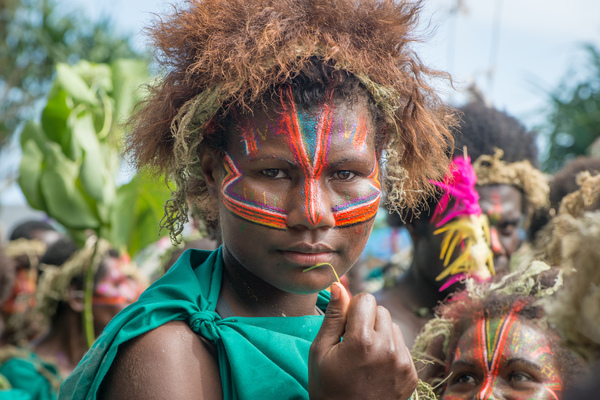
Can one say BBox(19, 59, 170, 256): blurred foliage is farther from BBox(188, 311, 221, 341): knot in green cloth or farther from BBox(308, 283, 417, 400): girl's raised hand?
BBox(308, 283, 417, 400): girl's raised hand

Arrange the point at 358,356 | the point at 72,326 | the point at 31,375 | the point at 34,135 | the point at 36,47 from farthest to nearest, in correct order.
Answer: the point at 36,47, the point at 72,326, the point at 31,375, the point at 34,135, the point at 358,356

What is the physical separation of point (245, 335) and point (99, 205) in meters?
2.50

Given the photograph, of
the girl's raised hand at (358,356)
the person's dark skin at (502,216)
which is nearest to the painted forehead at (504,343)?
the girl's raised hand at (358,356)

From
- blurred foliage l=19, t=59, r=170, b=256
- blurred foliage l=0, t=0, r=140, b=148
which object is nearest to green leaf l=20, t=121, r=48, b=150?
blurred foliage l=19, t=59, r=170, b=256

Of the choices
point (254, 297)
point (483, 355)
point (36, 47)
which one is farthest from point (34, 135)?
point (36, 47)

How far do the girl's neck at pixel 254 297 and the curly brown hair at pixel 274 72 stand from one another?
1.32ft

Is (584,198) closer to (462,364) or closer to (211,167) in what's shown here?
(462,364)

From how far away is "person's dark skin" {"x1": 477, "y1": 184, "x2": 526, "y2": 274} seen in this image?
3.65 m

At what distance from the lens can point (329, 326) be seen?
177 centimetres

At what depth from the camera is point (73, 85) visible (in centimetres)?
425

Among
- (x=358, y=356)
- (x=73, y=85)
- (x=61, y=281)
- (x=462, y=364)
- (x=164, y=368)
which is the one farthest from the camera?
(x=61, y=281)

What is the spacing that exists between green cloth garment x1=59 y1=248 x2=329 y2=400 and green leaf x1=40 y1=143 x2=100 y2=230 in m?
2.24

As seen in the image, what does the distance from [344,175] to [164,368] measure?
2.73ft

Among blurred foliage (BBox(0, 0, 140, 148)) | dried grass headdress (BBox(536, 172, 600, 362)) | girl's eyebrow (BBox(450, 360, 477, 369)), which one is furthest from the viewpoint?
blurred foliage (BBox(0, 0, 140, 148))
